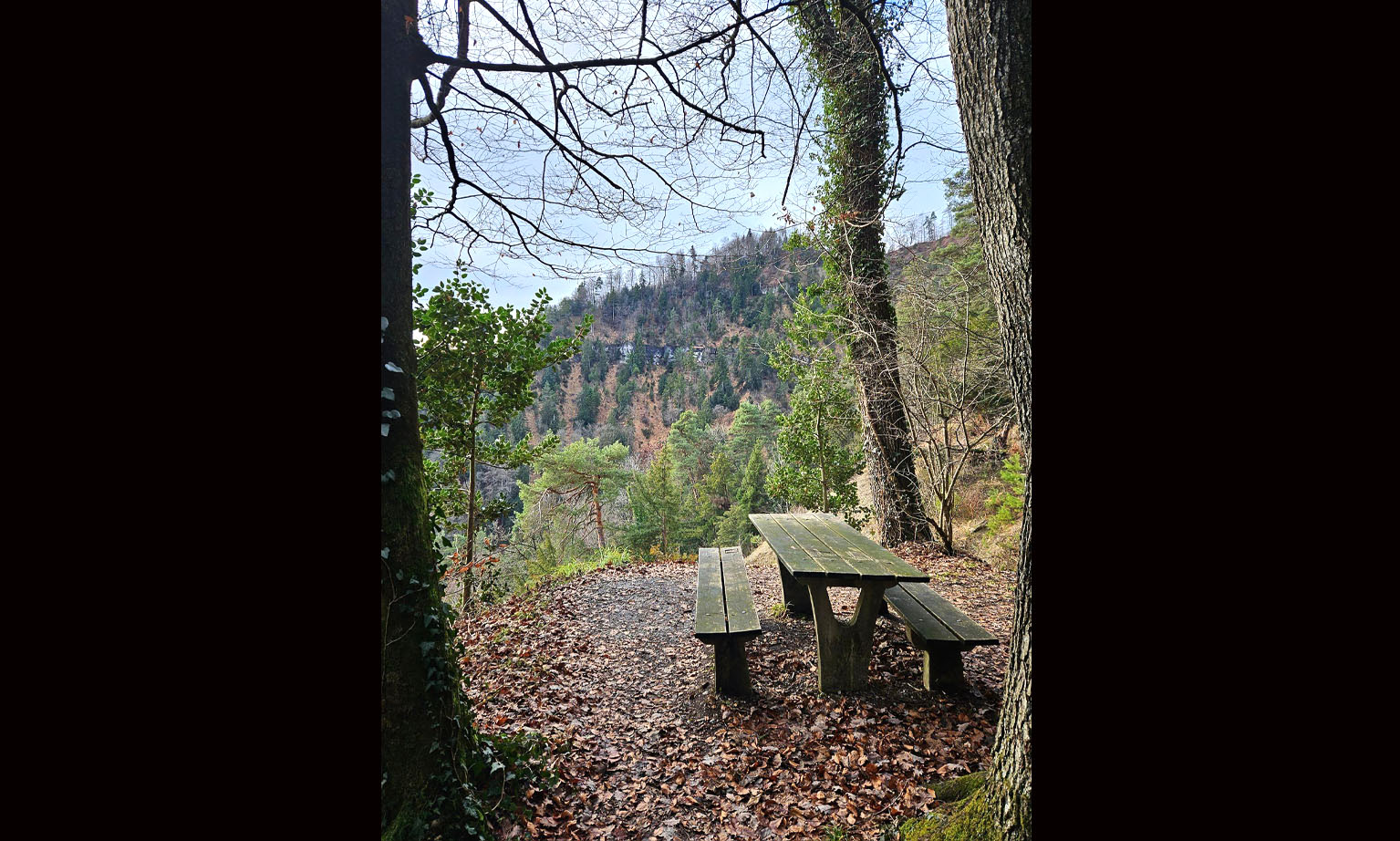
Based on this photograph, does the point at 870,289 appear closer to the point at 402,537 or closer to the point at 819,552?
the point at 819,552

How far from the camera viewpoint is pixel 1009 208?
183 centimetres

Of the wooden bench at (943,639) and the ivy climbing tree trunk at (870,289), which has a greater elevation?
the ivy climbing tree trunk at (870,289)

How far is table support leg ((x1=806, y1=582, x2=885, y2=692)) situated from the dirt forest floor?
84mm

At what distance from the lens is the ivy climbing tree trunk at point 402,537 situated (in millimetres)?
2125

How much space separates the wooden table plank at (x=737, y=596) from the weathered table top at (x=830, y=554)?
0.36m

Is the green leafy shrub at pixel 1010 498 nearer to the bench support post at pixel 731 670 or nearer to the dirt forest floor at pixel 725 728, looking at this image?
the dirt forest floor at pixel 725 728

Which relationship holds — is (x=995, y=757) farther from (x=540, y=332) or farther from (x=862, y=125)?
(x=862, y=125)

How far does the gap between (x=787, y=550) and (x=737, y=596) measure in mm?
545

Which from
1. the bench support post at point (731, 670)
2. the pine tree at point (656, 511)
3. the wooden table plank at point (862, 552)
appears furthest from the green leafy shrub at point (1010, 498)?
the pine tree at point (656, 511)

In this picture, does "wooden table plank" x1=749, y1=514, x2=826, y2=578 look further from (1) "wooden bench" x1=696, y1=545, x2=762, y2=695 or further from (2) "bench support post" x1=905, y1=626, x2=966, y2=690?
(2) "bench support post" x1=905, y1=626, x2=966, y2=690

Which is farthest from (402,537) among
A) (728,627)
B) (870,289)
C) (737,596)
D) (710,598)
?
(870,289)
